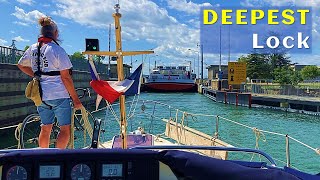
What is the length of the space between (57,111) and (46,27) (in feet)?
3.23

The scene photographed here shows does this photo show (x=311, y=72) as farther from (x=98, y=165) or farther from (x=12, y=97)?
(x=98, y=165)

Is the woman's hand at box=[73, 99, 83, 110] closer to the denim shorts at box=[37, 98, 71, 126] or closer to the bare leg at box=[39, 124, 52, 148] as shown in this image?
the denim shorts at box=[37, 98, 71, 126]

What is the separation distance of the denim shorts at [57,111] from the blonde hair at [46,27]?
2.54ft

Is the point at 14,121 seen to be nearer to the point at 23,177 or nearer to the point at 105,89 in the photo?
the point at 105,89

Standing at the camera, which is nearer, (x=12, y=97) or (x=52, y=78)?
(x=52, y=78)

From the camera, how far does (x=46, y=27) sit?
4.50 meters

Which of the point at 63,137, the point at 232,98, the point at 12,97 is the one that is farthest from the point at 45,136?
the point at 232,98

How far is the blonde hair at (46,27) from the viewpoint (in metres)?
4.48

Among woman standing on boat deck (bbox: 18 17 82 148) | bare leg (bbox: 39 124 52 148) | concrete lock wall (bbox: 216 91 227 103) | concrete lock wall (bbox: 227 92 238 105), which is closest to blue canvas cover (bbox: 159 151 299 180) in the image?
woman standing on boat deck (bbox: 18 17 82 148)

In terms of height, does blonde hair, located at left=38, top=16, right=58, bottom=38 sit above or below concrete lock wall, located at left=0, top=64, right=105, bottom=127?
above

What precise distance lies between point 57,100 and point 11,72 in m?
19.9

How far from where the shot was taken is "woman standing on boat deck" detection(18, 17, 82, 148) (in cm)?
436

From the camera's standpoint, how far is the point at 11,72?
22.9 m

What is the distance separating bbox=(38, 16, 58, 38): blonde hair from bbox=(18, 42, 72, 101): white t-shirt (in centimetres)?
15
